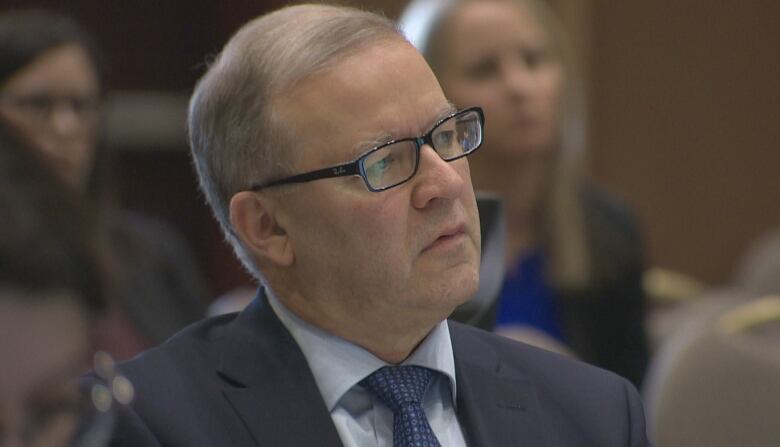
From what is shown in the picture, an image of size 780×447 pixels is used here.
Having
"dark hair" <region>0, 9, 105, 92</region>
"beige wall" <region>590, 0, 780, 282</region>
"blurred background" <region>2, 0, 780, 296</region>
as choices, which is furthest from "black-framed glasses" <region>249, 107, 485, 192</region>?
"beige wall" <region>590, 0, 780, 282</region>

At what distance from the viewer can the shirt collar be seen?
1604mm

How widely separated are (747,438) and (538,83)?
3.88 ft

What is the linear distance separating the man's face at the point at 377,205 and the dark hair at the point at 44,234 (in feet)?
2.48

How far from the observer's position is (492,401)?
168 centimetres

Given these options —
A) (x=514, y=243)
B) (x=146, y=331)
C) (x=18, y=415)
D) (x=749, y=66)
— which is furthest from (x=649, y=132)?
(x=18, y=415)

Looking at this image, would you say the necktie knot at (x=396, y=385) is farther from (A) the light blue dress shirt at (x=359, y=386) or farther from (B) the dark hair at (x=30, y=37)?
(B) the dark hair at (x=30, y=37)

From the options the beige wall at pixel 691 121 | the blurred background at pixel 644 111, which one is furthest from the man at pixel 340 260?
the beige wall at pixel 691 121

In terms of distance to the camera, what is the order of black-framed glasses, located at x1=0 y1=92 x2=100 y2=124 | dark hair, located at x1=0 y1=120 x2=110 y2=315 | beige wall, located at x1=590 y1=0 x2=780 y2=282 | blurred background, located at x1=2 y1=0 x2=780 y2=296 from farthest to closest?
beige wall, located at x1=590 y1=0 x2=780 y2=282, blurred background, located at x1=2 y1=0 x2=780 y2=296, black-framed glasses, located at x1=0 y1=92 x2=100 y2=124, dark hair, located at x1=0 y1=120 x2=110 y2=315

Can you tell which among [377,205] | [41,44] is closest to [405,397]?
[377,205]

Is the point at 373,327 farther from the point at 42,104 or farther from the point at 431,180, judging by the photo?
the point at 42,104

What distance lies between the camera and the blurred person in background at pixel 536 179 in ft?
10.0

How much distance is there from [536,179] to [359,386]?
5.30 feet

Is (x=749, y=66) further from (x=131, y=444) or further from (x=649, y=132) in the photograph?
(x=131, y=444)

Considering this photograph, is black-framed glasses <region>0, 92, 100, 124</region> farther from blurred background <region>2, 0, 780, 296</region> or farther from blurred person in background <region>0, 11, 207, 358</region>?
blurred background <region>2, 0, 780, 296</region>
